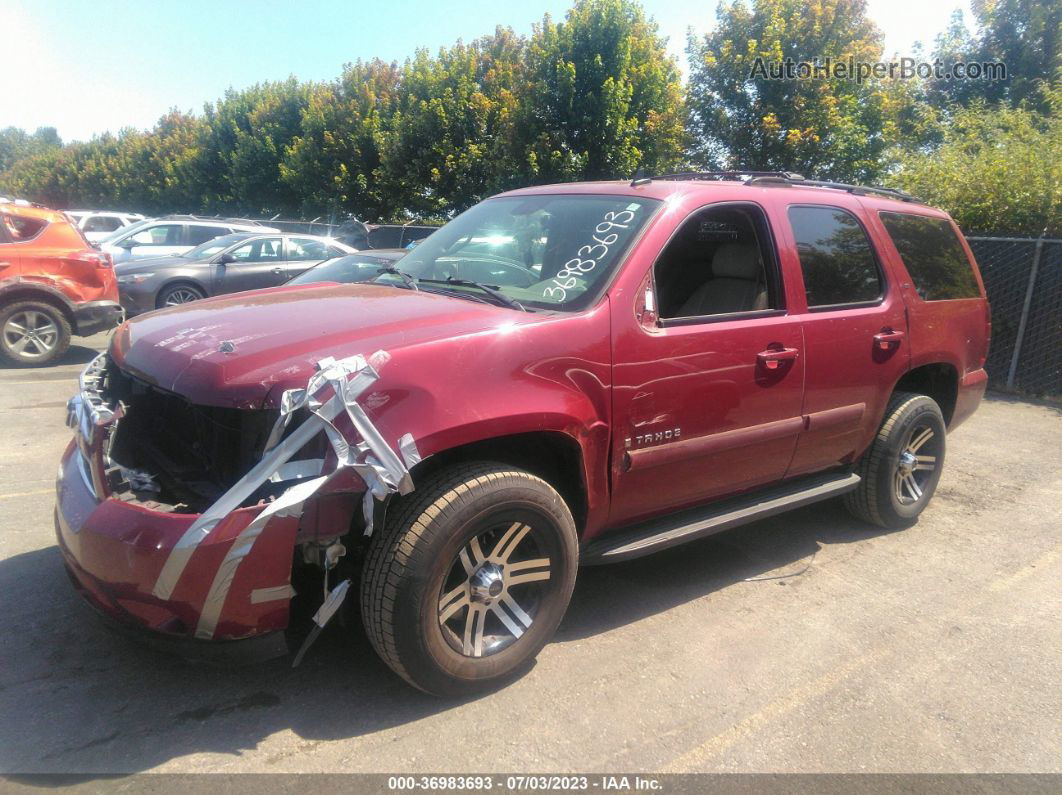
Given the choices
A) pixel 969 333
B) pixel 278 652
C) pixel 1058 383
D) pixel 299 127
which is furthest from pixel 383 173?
pixel 278 652

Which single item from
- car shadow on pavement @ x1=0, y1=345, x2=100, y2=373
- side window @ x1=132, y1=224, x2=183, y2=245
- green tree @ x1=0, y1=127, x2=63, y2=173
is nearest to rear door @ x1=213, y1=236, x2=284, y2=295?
car shadow on pavement @ x1=0, y1=345, x2=100, y2=373

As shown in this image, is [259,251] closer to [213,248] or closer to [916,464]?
[213,248]

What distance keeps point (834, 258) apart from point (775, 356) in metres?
0.86

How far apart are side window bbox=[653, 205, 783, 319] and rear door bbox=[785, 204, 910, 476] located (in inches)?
6.3

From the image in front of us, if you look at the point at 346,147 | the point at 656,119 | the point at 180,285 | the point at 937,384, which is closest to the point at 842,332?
the point at 937,384

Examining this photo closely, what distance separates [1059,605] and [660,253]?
2.70 metres

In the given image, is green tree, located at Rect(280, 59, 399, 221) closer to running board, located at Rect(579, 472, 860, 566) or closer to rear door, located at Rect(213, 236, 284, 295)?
rear door, located at Rect(213, 236, 284, 295)

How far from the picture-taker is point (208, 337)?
9.56ft

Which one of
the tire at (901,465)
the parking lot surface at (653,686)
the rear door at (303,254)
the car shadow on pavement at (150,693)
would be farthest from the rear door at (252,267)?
the tire at (901,465)

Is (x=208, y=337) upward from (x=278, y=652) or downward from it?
upward

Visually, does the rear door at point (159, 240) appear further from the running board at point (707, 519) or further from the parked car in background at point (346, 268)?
the running board at point (707, 519)

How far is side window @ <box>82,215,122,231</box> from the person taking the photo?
68.1 ft

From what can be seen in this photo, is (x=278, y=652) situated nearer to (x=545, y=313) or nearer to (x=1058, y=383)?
(x=545, y=313)

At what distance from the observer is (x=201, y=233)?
16109 mm
